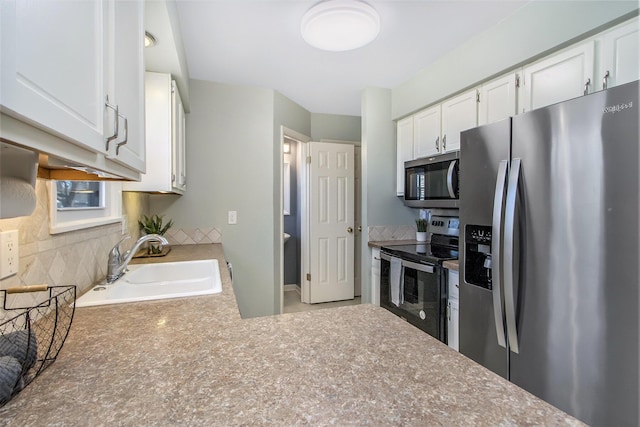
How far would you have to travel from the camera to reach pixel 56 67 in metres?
0.47

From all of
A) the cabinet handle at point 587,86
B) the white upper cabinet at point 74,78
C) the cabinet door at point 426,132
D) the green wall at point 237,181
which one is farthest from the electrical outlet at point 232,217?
the cabinet handle at point 587,86

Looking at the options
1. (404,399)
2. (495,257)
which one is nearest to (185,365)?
(404,399)

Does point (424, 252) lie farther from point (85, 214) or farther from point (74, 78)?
point (74, 78)

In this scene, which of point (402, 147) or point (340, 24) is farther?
point (402, 147)

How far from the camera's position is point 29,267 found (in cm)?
84

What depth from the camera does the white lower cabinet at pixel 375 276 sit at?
2.85m

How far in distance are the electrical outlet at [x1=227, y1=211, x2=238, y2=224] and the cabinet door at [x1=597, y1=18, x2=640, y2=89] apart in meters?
2.67

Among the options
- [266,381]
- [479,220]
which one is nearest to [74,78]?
[266,381]

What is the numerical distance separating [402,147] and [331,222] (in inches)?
50.4

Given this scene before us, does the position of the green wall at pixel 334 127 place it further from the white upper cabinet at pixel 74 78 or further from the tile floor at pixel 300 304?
the white upper cabinet at pixel 74 78

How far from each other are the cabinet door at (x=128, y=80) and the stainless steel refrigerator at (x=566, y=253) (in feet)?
5.00

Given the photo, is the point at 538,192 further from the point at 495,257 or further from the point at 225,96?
the point at 225,96

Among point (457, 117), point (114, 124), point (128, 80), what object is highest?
point (457, 117)

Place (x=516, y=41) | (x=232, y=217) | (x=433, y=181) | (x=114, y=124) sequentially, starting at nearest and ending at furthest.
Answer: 1. (x=114, y=124)
2. (x=516, y=41)
3. (x=433, y=181)
4. (x=232, y=217)
